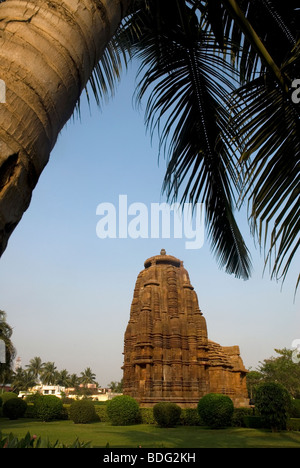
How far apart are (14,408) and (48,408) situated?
3.71 m

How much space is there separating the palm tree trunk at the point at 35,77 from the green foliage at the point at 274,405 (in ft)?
57.4

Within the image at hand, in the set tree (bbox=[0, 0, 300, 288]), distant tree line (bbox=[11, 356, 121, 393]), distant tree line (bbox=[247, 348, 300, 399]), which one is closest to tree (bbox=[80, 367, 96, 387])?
distant tree line (bbox=[11, 356, 121, 393])

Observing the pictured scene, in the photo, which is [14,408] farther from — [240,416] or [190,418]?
[240,416]

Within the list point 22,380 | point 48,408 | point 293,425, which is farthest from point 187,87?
point 22,380

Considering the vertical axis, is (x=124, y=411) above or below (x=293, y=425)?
above

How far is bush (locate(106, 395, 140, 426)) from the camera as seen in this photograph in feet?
57.9

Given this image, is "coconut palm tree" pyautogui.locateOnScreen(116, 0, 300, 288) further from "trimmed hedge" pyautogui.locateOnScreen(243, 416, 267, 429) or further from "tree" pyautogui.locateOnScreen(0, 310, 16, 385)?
"tree" pyautogui.locateOnScreen(0, 310, 16, 385)

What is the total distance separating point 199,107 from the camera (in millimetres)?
3275

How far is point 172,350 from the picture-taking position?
68.5 feet

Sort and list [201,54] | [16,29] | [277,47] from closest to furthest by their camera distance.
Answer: [16,29]
[277,47]
[201,54]
